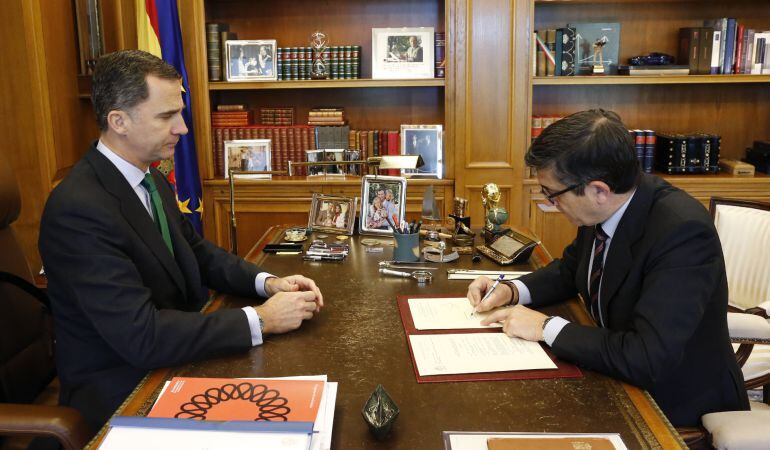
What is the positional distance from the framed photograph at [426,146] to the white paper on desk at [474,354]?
2.66 m

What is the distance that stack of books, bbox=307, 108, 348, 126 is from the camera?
14.2ft

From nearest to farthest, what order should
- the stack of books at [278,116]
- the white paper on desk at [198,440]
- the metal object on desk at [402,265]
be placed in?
the white paper on desk at [198,440] < the metal object on desk at [402,265] < the stack of books at [278,116]

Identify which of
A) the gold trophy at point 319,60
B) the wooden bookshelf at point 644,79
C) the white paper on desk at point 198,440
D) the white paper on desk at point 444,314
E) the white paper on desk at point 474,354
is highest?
the gold trophy at point 319,60

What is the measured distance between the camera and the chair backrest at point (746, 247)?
2457mm

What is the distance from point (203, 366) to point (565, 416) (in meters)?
0.78

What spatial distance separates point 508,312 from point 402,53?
284 centimetres

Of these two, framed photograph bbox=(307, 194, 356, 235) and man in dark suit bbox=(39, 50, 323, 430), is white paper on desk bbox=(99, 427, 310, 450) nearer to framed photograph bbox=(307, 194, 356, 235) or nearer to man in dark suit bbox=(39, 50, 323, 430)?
man in dark suit bbox=(39, 50, 323, 430)

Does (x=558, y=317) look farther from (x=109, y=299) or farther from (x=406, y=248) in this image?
(x=109, y=299)

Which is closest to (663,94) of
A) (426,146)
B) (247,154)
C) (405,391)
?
(426,146)

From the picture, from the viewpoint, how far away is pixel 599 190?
5.15ft

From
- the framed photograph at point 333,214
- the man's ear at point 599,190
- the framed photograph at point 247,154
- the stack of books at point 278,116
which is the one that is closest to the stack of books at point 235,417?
the man's ear at point 599,190

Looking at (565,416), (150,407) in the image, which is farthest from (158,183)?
(565,416)

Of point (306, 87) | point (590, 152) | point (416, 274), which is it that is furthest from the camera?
point (306, 87)

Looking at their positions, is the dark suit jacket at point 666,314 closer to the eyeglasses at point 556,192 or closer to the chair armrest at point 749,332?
the eyeglasses at point 556,192
